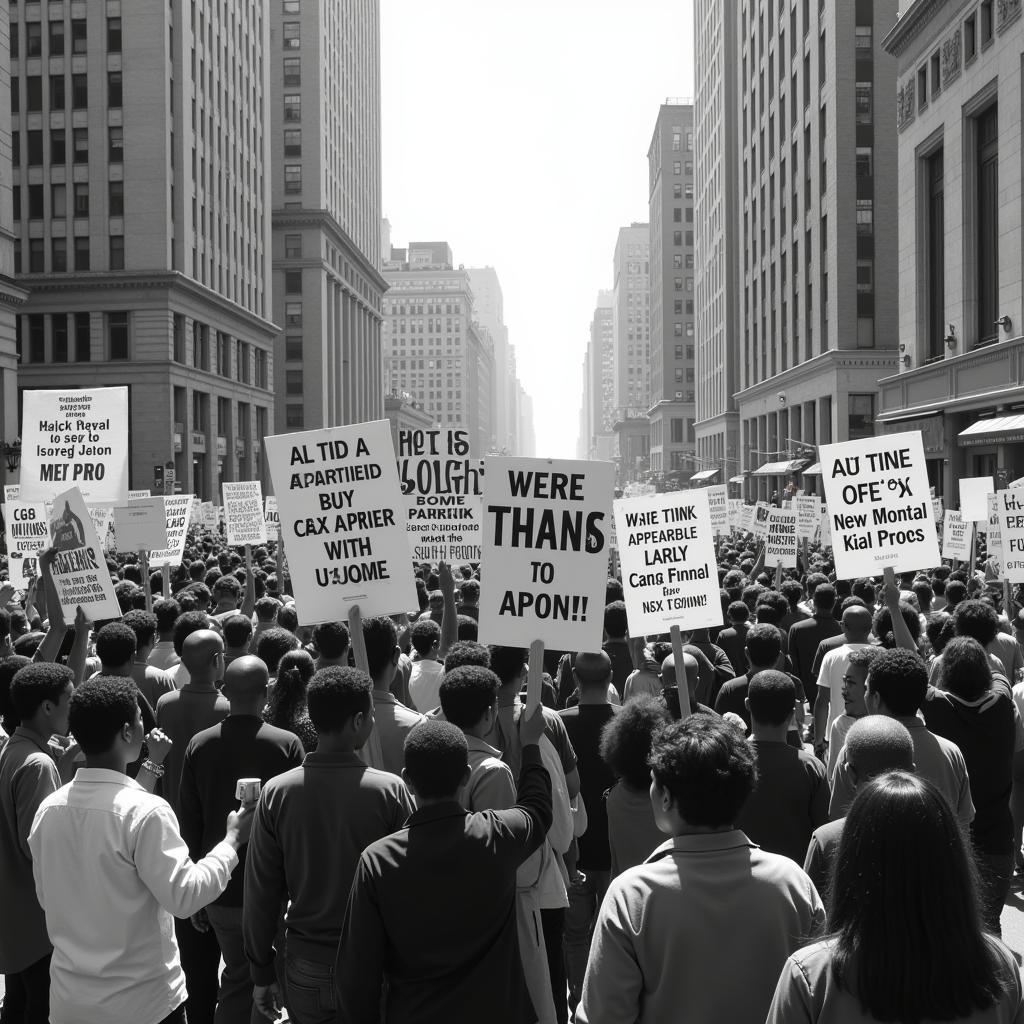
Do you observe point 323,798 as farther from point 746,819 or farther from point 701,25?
point 701,25

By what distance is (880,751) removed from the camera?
13.1ft

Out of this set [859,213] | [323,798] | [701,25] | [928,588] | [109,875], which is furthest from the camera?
[701,25]

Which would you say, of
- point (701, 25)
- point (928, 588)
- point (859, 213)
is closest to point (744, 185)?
point (859, 213)

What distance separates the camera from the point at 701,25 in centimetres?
9975

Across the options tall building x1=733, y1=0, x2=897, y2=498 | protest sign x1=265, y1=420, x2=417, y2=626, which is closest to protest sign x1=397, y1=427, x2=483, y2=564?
protest sign x1=265, y1=420, x2=417, y2=626

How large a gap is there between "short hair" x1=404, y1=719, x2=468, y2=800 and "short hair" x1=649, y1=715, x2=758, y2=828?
2.37ft

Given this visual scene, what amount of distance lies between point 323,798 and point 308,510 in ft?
8.34

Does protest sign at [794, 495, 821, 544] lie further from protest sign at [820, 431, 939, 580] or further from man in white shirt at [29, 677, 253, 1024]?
man in white shirt at [29, 677, 253, 1024]

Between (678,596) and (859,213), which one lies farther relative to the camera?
(859,213)

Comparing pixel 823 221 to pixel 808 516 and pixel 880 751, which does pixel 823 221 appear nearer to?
pixel 808 516

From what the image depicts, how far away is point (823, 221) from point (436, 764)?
185ft

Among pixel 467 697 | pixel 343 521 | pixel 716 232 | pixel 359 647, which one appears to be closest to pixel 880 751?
pixel 467 697

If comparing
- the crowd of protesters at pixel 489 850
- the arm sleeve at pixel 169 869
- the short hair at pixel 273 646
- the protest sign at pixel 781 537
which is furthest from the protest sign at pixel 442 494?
the protest sign at pixel 781 537

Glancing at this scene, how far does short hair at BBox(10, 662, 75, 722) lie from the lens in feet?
15.8
